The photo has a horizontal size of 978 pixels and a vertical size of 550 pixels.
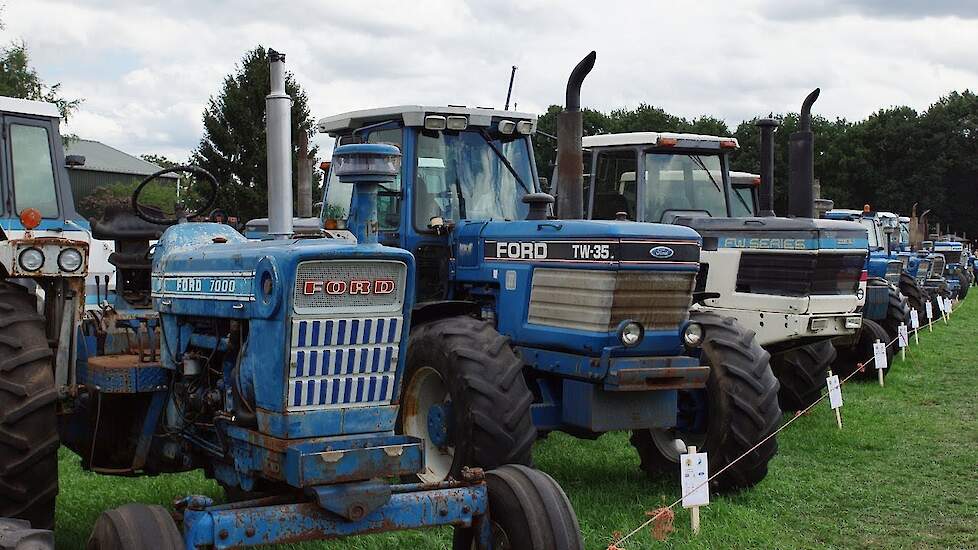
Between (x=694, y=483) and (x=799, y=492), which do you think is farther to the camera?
(x=799, y=492)

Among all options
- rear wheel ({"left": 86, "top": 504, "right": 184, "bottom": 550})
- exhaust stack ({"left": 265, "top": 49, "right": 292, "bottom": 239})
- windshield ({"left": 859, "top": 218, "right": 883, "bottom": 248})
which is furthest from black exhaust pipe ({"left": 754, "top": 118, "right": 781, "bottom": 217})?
windshield ({"left": 859, "top": 218, "right": 883, "bottom": 248})

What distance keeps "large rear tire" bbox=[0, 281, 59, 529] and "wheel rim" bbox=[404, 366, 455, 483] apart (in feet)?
8.05

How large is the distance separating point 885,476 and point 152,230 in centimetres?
566

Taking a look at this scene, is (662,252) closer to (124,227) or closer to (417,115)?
(417,115)

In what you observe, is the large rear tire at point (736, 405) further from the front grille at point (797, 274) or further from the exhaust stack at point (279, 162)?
the exhaust stack at point (279, 162)

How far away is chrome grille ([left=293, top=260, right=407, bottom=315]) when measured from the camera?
4.38 meters

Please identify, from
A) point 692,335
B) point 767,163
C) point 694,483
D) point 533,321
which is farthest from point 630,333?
point 767,163

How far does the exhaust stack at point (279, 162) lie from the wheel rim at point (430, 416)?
5.39 feet

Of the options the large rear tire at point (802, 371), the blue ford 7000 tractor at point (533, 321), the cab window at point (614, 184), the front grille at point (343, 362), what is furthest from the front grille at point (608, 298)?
the large rear tire at point (802, 371)

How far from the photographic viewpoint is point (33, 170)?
7.30 meters

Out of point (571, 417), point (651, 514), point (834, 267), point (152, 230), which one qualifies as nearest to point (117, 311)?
point (152, 230)

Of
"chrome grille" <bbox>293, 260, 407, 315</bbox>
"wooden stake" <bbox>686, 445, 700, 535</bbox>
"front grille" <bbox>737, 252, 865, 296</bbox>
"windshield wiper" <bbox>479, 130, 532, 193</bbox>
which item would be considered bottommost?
"wooden stake" <bbox>686, 445, 700, 535</bbox>

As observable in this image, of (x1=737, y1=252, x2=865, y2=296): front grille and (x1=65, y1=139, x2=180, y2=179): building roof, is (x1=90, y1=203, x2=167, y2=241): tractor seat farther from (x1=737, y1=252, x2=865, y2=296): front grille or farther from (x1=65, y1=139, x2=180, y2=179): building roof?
(x1=65, y1=139, x2=180, y2=179): building roof

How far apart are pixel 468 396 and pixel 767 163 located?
536cm
